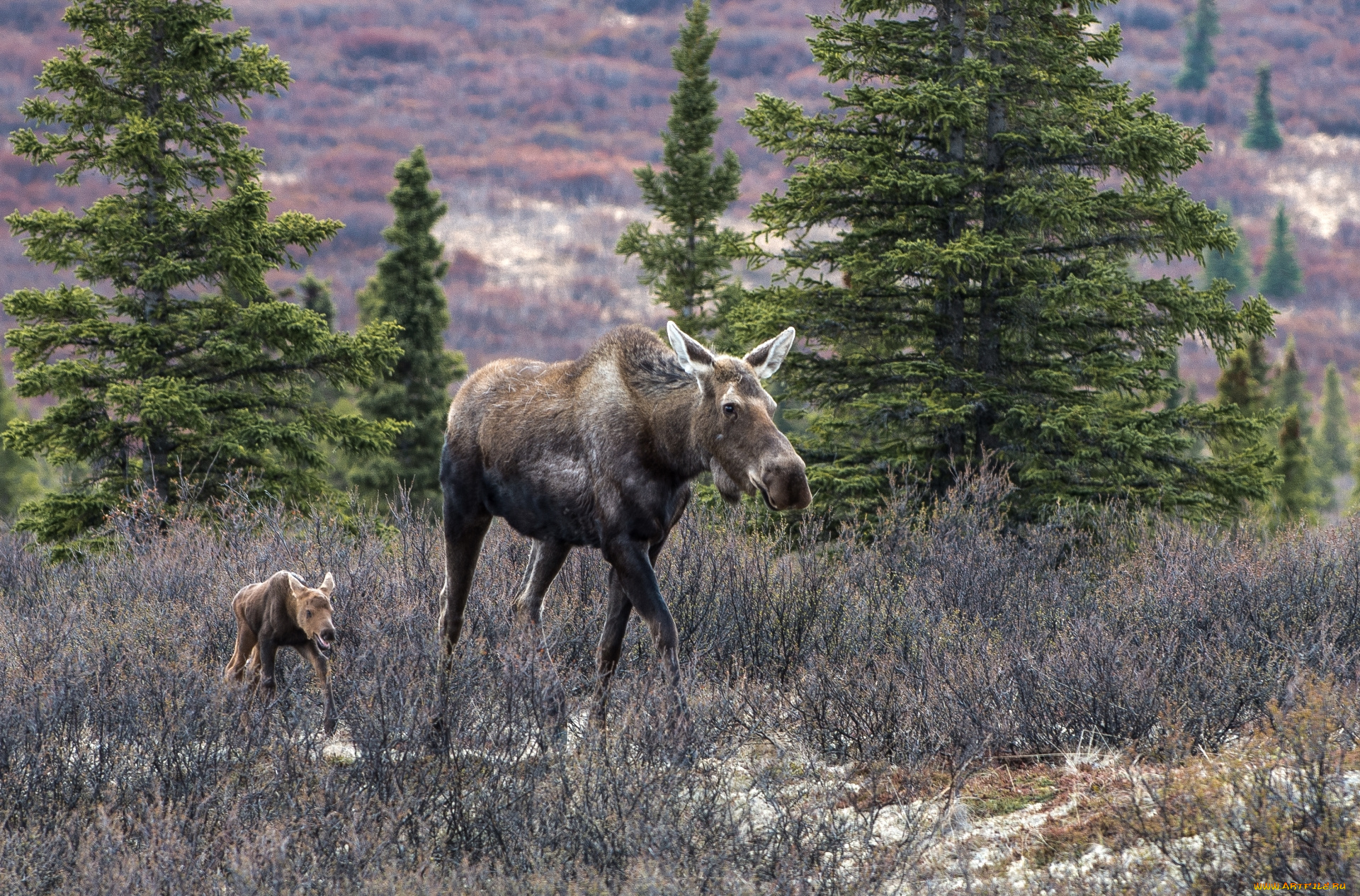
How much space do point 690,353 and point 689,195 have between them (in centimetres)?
1787

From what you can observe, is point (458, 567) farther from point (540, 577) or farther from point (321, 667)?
point (321, 667)

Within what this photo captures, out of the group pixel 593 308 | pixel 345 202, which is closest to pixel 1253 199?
pixel 593 308

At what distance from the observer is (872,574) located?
8.92 metres

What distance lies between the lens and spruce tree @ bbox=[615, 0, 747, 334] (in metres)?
22.6

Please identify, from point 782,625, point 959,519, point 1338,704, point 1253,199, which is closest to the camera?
point 1338,704

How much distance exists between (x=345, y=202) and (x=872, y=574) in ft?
468

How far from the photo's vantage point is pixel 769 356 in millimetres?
5707

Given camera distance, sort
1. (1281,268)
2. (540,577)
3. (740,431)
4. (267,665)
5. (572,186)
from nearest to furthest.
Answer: (740,431) < (267,665) < (540,577) < (1281,268) < (572,186)

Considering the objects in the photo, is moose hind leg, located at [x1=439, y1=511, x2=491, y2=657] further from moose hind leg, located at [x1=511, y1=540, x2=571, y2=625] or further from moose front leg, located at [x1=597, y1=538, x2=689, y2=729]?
moose front leg, located at [x1=597, y1=538, x2=689, y2=729]

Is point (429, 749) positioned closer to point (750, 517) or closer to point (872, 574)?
point (872, 574)

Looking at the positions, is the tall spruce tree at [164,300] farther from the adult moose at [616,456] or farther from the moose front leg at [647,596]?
the moose front leg at [647,596]

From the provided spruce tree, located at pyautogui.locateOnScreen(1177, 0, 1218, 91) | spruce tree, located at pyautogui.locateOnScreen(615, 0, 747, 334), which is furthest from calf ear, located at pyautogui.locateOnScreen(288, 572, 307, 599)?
spruce tree, located at pyautogui.locateOnScreen(1177, 0, 1218, 91)

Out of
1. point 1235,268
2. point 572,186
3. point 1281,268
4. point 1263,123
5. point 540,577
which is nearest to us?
point 540,577

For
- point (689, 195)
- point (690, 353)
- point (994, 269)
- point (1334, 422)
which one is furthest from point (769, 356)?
point (1334, 422)
